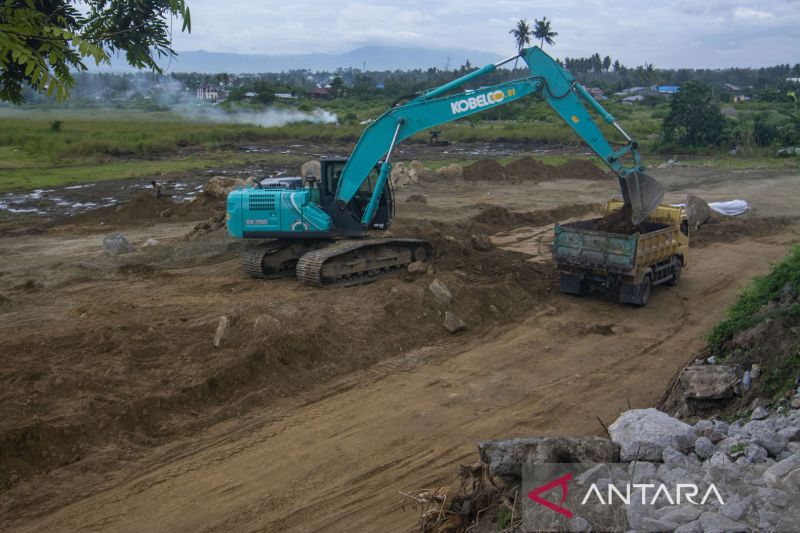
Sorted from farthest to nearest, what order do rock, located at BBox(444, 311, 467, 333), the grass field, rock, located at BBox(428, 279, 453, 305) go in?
the grass field < rock, located at BBox(428, 279, 453, 305) < rock, located at BBox(444, 311, 467, 333)

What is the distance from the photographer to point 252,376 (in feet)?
37.3

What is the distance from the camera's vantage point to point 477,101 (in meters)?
15.7

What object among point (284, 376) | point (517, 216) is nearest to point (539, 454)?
point (284, 376)

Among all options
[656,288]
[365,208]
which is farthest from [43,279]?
[656,288]

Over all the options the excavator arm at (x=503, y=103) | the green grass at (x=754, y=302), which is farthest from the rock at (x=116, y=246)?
the green grass at (x=754, y=302)

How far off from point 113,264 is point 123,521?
37.3 ft

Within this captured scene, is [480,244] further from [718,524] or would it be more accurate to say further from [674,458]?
[718,524]

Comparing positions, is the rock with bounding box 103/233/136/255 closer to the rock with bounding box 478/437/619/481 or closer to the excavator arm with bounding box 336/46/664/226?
the excavator arm with bounding box 336/46/664/226

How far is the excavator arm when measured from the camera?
50.3 ft

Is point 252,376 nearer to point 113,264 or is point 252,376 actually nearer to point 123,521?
point 123,521

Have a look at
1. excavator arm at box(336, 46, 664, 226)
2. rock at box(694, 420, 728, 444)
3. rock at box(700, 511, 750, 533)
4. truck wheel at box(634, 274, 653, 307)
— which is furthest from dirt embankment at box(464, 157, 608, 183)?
rock at box(700, 511, 750, 533)

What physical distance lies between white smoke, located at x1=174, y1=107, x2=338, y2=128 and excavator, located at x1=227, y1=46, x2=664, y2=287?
48.3 metres

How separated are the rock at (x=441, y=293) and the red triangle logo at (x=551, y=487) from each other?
861 cm

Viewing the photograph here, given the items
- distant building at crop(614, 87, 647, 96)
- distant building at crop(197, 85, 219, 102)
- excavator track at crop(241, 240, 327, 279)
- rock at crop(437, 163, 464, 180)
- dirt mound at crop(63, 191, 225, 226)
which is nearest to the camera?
excavator track at crop(241, 240, 327, 279)
